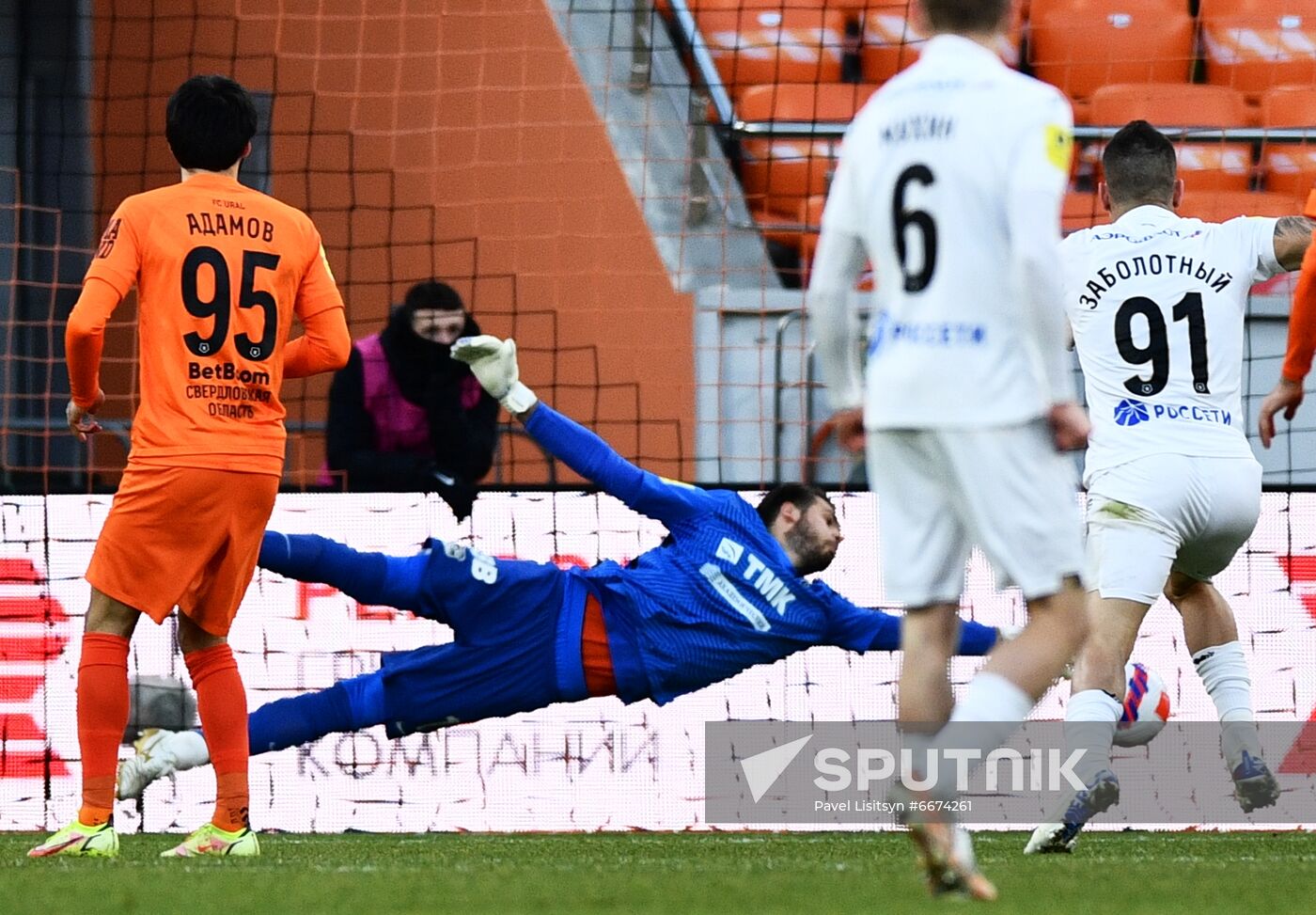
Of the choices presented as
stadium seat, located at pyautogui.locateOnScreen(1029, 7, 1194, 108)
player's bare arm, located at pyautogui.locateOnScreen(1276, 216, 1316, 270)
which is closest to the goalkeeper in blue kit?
player's bare arm, located at pyautogui.locateOnScreen(1276, 216, 1316, 270)

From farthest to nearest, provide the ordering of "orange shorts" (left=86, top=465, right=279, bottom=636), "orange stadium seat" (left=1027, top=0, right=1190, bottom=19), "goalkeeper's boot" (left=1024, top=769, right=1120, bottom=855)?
"orange stadium seat" (left=1027, top=0, right=1190, bottom=19), "goalkeeper's boot" (left=1024, top=769, right=1120, bottom=855), "orange shorts" (left=86, top=465, right=279, bottom=636)

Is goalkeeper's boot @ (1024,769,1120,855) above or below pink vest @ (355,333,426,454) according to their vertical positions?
below

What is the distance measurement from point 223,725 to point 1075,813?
212 cm

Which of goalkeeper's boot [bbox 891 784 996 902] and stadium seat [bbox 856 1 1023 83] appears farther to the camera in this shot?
stadium seat [bbox 856 1 1023 83]

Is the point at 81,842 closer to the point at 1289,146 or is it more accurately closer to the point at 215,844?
the point at 215,844

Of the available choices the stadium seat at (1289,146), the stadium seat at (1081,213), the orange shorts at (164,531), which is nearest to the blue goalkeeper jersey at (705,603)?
the orange shorts at (164,531)

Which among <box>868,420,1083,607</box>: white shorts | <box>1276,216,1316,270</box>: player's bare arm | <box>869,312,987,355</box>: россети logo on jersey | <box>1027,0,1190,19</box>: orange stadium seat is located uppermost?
<box>1027,0,1190,19</box>: orange stadium seat

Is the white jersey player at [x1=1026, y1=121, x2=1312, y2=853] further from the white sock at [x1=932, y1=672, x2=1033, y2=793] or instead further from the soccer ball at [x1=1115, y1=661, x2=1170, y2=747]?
the white sock at [x1=932, y1=672, x2=1033, y2=793]

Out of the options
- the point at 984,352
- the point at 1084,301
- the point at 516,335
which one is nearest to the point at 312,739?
the point at 1084,301

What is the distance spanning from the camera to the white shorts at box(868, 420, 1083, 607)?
138 inches

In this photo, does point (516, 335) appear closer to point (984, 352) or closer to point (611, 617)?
point (611, 617)

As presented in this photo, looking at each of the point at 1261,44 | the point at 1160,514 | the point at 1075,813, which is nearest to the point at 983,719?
the point at 1075,813

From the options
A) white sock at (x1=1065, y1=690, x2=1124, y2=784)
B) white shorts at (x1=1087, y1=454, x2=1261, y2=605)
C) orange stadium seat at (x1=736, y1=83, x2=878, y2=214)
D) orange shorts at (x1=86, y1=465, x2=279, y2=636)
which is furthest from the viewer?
orange stadium seat at (x1=736, y1=83, x2=878, y2=214)

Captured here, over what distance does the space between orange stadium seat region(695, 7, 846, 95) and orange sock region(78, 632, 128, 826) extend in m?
6.18
